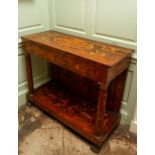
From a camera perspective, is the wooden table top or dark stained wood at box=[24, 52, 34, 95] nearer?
the wooden table top

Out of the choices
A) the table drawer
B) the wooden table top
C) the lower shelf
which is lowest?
the lower shelf

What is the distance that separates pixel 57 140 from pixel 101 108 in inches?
22.0

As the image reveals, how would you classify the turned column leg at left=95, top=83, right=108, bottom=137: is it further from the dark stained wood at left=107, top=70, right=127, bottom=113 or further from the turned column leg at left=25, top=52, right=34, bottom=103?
the turned column leg at left=25, top=52, right=34, bottom=103

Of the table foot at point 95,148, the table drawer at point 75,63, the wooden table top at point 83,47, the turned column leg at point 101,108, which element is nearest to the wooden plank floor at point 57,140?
the table foot at point 95,148

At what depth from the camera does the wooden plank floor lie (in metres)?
1.52

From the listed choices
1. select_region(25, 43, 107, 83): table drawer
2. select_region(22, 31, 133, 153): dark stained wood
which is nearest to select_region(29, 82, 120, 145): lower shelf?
select_region(22, 31, 133, 153): dark stained wood

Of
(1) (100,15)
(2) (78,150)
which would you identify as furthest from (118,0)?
(2) (78,150)

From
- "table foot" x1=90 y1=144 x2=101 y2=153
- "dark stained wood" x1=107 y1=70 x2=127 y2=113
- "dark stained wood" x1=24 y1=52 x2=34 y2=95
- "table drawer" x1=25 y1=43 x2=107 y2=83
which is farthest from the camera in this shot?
"dark stained wood" x1=24 y1=52 x2=34 y2=95

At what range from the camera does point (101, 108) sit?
1358 mm

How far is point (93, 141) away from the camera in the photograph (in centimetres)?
151

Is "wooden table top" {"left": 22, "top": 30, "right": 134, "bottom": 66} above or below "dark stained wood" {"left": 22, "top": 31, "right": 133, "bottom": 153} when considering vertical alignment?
above

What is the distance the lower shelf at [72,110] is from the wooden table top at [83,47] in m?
0.64
